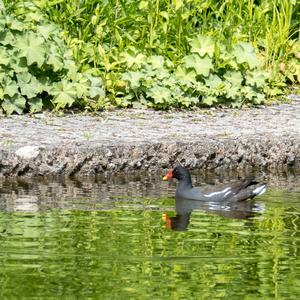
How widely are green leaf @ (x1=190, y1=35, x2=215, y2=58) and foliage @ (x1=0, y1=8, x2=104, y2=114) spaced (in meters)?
1.29


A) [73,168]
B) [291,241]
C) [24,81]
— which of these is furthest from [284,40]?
[291,241]

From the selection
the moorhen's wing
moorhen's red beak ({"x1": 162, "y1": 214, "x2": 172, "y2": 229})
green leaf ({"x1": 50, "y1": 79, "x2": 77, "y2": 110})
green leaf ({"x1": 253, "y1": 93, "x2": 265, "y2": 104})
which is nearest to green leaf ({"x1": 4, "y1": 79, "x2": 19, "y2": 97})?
green leaf ({"x1": 50, "y1": 79, "x2": 77, "y2": 110})

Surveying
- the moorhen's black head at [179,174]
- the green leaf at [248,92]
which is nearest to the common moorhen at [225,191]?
the moorhen's black head at [179,174]

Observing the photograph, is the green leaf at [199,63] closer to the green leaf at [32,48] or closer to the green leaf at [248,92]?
the green leaf at [248,92]

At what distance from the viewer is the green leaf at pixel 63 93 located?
12.6 metres

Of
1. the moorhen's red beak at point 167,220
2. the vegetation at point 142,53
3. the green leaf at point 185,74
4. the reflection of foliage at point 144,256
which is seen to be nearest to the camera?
the reflection of foliage at point 144,256

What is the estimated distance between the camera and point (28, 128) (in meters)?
11.9

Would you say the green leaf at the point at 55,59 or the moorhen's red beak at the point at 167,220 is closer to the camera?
the moorhen's red beak at the point at 167,220

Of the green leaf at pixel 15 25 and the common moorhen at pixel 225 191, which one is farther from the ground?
the green leaf at pixel 15 25

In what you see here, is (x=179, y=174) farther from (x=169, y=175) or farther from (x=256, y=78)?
(x=256, y=78)

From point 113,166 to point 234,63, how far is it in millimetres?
3053

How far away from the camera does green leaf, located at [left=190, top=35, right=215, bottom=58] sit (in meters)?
13.5

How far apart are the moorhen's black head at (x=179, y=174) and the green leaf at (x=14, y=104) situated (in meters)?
2.65

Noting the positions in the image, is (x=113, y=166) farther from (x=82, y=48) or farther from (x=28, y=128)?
(x=82, y=48)
